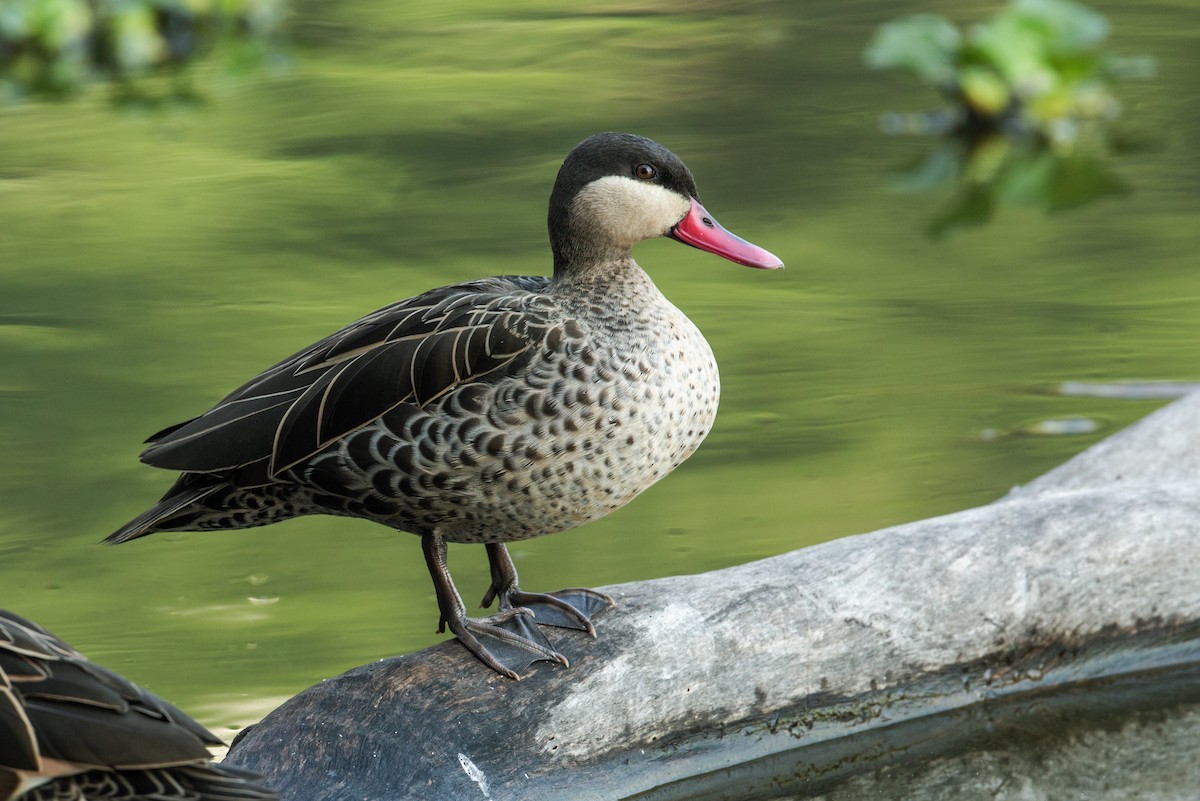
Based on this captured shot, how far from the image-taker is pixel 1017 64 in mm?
11164

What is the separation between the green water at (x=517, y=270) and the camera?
590 cm

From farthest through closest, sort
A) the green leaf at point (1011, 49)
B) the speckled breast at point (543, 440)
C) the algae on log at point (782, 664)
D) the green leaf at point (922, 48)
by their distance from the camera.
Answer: the green leaf at point (922, 48), the green leaf at point (1011, 49), the algae on log at point (782, 664), the speckled breast at point (543, 440)

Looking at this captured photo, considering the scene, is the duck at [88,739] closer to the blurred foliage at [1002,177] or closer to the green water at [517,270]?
the green water at [517,270]

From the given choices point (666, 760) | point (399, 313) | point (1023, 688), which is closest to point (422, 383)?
point (399, 313)

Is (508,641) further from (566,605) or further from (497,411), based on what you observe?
(497,411)

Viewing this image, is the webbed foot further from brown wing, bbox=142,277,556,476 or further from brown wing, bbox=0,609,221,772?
brown wing, bbox=0,609,221,772

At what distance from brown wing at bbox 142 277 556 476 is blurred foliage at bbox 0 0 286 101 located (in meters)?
8.62

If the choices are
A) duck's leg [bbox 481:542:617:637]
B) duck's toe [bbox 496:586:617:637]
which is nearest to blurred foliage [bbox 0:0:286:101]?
duck's leg [bbox 481:542:617:637]

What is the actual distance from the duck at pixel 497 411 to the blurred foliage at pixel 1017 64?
7.30 meters

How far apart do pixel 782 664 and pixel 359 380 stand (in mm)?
1360

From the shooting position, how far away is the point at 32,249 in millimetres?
9344

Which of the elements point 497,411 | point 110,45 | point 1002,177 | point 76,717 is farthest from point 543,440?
point 110,45

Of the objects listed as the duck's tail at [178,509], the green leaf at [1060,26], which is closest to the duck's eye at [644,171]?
the duck's tail at [178,509]

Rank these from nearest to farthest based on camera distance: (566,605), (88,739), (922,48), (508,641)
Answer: (88,739), (508,641), (566,605), (922,48)
